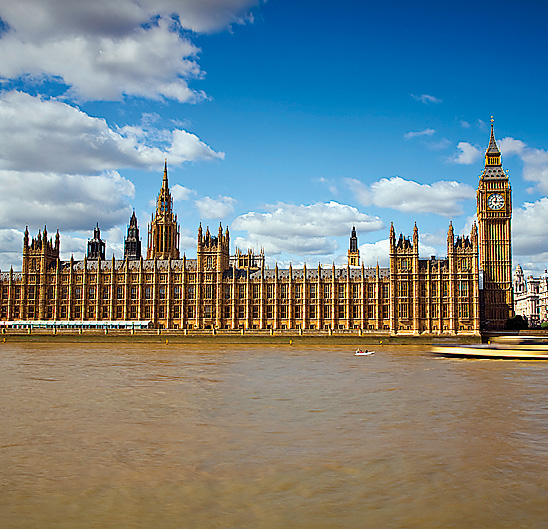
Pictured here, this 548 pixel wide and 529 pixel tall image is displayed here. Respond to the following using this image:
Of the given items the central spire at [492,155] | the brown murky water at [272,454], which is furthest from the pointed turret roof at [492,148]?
the brown murky water at [272,454]

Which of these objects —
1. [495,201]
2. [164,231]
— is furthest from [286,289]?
[495,201]

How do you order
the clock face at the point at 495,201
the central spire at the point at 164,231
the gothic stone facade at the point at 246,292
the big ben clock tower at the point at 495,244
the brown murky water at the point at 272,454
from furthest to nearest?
the central spire at the point at 164,231, the clock face at the point at 495,201, the big ben clock tower at the point at 495,244, the gothic stone facade at the point at 246,292, the brown murky water at the point at 272,454

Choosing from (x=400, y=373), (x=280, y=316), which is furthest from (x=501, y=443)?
(x=280, y=316)

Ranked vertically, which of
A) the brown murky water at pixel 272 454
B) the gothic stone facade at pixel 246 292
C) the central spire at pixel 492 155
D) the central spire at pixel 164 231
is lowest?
the brown murky water at pixel 272 454

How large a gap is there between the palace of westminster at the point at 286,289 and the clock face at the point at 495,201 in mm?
171

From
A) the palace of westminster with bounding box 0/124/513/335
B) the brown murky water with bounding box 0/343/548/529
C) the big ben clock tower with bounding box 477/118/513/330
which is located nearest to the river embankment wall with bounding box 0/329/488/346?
the palace of westminster with bounding box 0/124/513/335

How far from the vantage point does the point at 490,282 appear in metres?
99.0

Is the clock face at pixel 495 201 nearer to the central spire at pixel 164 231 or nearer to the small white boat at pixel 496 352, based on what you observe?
the small white boat at pixel 496 352

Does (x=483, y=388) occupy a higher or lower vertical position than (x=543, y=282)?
lower

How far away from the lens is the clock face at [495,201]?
10144cm

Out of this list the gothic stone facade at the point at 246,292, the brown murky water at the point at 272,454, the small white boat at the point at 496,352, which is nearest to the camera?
the brown murky water at the point at 272,454

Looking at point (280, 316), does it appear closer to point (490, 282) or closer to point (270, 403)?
point (490, 282)

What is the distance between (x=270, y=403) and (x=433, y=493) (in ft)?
45.0

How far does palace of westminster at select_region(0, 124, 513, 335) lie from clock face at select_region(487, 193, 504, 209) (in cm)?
17
